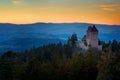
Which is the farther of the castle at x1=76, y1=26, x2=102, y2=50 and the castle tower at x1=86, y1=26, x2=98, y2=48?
the castle tower at x1=86, y1=26, x2=98, y2=48

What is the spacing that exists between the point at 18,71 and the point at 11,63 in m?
1.82

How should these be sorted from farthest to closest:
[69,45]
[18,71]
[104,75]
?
[69,45]
[18,71]
[104,75]

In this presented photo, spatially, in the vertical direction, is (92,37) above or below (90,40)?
above

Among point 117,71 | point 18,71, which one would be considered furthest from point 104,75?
point 18,71

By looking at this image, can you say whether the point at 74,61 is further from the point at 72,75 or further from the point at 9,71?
the point at 9,71

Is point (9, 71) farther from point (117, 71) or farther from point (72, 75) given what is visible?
point (117, 71)

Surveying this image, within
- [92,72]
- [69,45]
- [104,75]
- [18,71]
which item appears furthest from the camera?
[69,45]

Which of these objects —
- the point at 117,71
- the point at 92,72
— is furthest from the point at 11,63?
the point at 117,71

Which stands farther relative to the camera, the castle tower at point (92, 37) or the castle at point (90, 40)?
the castle tower at point (92, 37)

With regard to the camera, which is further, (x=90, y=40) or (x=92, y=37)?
(x=92, y=37)

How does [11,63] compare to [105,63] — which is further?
[11,63]

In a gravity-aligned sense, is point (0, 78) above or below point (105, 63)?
below

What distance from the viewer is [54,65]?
4356cm

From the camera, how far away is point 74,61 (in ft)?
140
